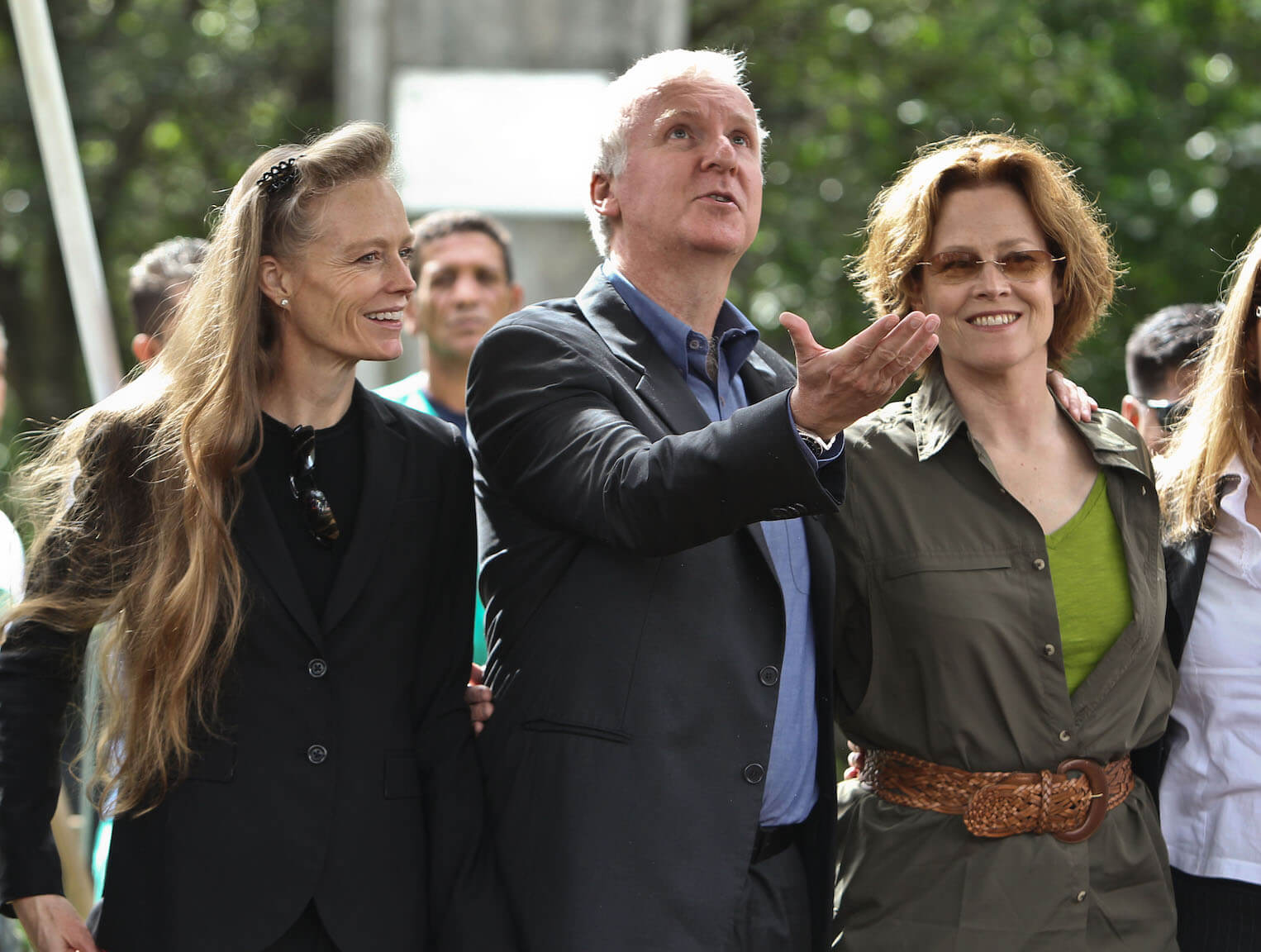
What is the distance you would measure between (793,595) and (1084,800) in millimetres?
678

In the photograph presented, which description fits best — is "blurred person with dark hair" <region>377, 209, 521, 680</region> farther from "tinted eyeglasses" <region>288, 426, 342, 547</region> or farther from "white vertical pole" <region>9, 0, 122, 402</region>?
"tinted eyeglasses" <region>288, 426, 342, 547</region>

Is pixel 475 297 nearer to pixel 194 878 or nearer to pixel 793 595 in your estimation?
pixel 793 595

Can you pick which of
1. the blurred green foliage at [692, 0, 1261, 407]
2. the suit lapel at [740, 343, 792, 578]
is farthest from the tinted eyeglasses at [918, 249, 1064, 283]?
the blurred green foliage at [692, 0, 1261, 407]

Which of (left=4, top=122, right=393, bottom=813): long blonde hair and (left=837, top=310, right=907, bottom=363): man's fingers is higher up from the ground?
(left=837, top=310, right=907, bottom=363): man's fingers

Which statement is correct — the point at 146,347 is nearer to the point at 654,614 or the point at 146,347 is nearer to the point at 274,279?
the point at 274,279

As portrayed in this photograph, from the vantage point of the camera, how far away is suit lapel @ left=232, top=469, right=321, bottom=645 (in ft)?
8.71

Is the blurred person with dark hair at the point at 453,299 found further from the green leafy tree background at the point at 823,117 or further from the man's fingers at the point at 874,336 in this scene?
the green leafy tree background at the point at 823,117

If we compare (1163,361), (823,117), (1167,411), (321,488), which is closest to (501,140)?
(1163,361)

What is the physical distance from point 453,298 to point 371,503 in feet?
7.48

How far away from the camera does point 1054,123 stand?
11.0 meters

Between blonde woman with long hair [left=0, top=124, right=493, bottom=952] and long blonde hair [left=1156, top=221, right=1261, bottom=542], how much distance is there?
155cm

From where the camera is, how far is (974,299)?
314cm

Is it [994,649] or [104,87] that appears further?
[104,87]

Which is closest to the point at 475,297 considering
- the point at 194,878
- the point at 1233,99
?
the point at 194,878
